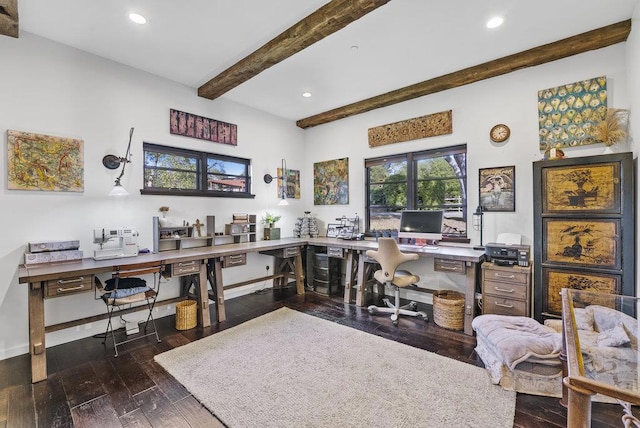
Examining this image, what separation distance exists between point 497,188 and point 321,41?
2.78m

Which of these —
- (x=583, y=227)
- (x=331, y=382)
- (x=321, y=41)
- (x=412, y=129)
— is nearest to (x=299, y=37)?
(x=321, y=41)

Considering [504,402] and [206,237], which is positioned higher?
[206,237]

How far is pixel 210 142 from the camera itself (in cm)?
441

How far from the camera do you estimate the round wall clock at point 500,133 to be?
3.63 m

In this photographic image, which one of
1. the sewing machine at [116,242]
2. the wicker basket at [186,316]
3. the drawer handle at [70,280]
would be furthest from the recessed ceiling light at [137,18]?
the wicker basket at [186,316]

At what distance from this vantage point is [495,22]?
9.12 ft

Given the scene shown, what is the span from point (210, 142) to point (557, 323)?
15.6 ft

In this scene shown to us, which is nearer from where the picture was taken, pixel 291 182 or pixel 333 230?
pixel 333 230

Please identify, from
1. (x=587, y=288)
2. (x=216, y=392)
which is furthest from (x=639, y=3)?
(x=216, y=392)

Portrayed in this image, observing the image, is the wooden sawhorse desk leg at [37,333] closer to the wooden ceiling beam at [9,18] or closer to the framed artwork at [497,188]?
the wooden ceiling beam at [9,18]

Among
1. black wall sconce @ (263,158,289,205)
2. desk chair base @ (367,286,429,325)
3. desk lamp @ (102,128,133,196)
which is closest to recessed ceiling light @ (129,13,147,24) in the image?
desk lamp @ (102,128,133,196)

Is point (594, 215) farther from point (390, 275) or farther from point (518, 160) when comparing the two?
point (390, 275)

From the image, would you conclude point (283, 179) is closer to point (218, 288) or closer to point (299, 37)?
point (218, 288)

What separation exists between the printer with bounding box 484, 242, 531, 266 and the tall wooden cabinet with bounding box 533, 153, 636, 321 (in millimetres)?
109
